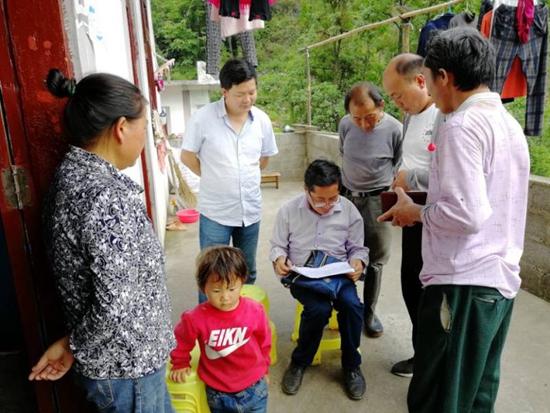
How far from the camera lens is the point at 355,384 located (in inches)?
89.6

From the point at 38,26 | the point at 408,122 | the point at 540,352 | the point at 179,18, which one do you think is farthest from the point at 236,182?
the point at 179,18

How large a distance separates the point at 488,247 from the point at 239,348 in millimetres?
1068

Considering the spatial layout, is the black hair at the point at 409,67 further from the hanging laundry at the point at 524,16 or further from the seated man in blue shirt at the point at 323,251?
the hanging laundry at the point at 524,16

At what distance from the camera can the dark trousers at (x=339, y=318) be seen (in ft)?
7.29

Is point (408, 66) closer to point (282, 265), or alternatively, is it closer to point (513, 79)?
point (282, 265)

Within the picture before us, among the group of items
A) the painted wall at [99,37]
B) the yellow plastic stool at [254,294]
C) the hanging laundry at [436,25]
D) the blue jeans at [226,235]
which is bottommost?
the yellow plastic stool at [254,294]

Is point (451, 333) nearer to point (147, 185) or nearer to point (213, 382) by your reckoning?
point (213, 382)

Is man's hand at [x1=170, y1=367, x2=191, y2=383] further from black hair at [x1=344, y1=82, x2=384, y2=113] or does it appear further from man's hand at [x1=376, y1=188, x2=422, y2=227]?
black hair at [x1=344, y1=82, x2=384, y2=113]

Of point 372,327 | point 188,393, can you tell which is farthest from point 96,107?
point 372,327

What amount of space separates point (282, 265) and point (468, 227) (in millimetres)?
1162

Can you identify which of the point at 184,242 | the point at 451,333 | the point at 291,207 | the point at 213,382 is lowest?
the point at 184,242

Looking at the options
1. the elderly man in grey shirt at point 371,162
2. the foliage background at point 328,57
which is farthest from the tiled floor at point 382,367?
the foliage background at point 328,57

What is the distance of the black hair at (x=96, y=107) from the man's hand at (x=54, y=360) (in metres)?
0.59

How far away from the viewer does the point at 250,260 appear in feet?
9.03
